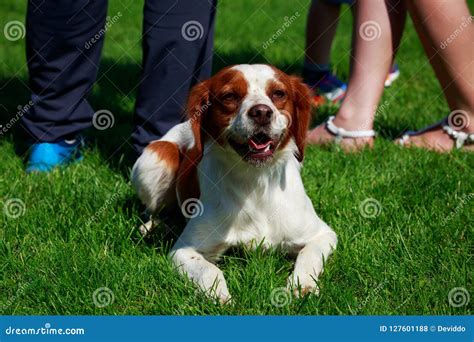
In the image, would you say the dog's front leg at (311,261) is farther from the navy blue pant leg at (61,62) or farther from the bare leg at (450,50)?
the navy blue pant leg at (61,62)

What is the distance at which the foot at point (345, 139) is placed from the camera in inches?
179

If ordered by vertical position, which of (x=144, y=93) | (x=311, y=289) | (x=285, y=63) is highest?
(x=144, y=93)

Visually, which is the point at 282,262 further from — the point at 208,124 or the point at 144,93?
the point at 144,93

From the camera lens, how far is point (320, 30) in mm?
5773

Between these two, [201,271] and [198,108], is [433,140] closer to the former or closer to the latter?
[198,108]

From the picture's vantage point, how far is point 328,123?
187 inches

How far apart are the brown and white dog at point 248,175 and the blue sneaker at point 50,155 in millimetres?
1323

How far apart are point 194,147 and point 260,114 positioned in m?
0.61

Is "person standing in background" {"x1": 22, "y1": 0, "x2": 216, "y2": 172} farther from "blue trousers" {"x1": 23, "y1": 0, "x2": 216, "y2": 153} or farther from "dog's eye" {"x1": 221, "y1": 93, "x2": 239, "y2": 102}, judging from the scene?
"dog's eye" {"x1": 221, "y1": 93, "x2": 239, "y2": 102}

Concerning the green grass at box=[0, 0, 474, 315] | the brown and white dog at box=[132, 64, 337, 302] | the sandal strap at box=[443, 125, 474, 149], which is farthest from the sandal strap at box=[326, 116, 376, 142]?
the brown and white dog at box=[132, 64, 337, 302]

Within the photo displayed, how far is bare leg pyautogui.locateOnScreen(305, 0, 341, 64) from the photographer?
18.7ft

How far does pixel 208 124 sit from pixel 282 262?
0.70m

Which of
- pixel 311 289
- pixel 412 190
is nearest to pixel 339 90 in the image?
pixel 412 190

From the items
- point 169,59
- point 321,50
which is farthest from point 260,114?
point 321,50
